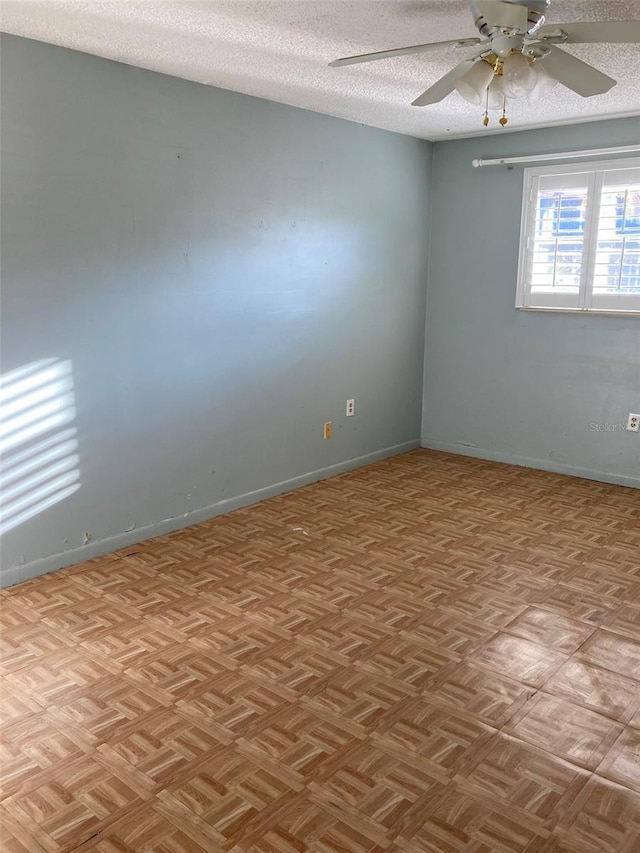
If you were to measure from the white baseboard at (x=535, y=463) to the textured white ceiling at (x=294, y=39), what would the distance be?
7.20ft

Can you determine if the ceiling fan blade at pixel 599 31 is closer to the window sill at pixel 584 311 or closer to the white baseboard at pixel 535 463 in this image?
the window sill at pixel 584 311

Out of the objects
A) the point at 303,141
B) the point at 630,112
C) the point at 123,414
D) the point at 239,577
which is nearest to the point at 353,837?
the point at 239,577

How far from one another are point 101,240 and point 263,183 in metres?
1.10

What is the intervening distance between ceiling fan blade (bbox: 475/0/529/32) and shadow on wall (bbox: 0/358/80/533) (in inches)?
82.0

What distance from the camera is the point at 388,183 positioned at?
476 cm

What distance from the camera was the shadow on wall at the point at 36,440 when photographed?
9.59 ft

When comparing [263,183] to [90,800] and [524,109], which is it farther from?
[90,800]

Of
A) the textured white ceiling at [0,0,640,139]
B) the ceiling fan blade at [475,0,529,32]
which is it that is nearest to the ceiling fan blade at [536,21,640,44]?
the ceiling fan blade at [475,0,529,32]

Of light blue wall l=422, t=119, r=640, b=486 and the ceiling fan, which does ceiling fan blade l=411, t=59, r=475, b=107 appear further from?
light blue wall l=422, t=119, r=640, b=486

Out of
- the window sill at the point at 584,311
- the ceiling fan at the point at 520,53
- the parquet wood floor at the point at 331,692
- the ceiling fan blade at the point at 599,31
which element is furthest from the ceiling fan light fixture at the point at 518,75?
the window sill at the point at 584,311

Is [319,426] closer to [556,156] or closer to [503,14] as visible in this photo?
[556,156]

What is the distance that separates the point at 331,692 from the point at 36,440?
1.63m

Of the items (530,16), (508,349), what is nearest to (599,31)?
(530,16)

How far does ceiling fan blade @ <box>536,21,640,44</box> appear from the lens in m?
2.04
